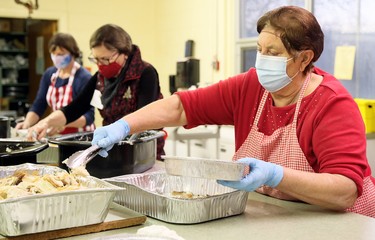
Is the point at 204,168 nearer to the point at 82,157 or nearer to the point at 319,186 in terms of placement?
the point at 319,186

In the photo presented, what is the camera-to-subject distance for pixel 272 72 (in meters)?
1.67

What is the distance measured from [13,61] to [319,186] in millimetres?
6946

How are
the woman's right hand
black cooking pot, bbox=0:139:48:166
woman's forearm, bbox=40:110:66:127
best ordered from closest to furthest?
black cooking pot, bbox=0:139:48:166, the woman's right hand, woman's forearm, bbox=40:110:66:127

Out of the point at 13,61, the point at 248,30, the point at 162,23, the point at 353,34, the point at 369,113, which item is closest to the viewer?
the point at 369,113

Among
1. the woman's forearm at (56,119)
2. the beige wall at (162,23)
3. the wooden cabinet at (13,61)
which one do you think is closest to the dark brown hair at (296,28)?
the woman's forearm at (56,119)

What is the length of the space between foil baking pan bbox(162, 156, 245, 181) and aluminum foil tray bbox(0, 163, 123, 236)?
6.7 inches

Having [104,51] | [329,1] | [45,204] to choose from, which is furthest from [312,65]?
[329,1]

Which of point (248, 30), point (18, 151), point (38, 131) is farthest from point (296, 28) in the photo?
point (248, 30)

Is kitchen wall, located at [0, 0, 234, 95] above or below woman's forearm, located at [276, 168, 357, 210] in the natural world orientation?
above

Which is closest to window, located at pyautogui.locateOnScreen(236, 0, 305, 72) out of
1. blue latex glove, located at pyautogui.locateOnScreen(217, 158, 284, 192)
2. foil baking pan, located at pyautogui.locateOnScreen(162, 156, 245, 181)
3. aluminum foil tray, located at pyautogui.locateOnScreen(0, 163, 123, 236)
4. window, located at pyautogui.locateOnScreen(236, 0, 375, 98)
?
window, located at pyautogui.locateOnScreen(236, 0, 375, 98)

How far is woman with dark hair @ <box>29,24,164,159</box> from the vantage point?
261cm

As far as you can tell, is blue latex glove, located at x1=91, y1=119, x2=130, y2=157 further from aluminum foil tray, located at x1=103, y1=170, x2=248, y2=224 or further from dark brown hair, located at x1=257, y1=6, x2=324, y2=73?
dark brown hair, located at x1=257, y1=6, x2=324, y2=73

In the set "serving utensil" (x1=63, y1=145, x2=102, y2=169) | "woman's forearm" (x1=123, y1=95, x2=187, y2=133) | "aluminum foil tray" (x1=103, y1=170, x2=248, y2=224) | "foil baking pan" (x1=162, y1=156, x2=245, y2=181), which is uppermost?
"woman's forearm" (x1=123, y1=95, x2=187, y2=133)

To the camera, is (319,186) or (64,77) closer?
(319,186)
